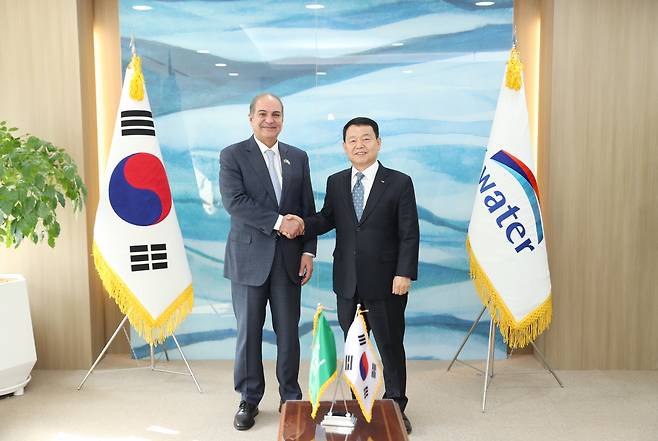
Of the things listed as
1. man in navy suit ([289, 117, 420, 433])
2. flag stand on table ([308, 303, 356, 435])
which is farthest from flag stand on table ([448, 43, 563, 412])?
flag stand on table ([308, 303, 356, 435])

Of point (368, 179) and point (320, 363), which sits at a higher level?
point (368, 179)

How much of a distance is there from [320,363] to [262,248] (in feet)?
3.32

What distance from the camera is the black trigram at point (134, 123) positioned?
379 centimetres

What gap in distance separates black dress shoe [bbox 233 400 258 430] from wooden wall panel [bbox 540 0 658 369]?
2.04m

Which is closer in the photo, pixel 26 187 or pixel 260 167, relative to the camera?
pixel 260 167

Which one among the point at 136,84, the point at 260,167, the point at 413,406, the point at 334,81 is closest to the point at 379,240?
the point at 260,167

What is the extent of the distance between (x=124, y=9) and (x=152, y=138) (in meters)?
1.12

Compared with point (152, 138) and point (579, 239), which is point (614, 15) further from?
point (152, 138)

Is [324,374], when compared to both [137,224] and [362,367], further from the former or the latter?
[137,224]

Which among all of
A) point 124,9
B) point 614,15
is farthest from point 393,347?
point 124,9

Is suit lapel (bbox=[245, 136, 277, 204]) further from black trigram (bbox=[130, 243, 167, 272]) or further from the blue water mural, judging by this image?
the blue water mural

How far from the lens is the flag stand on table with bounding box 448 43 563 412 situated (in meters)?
3.65

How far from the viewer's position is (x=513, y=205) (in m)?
3.63

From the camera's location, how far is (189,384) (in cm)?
398
